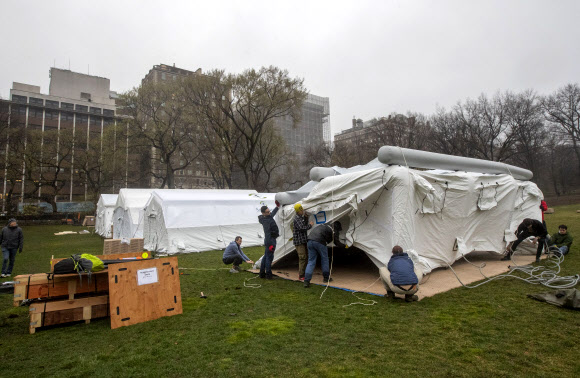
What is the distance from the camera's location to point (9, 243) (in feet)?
30.7

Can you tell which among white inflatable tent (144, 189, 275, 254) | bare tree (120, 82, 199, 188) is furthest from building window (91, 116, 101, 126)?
white inflatable tent (144, 189, 275, 254)

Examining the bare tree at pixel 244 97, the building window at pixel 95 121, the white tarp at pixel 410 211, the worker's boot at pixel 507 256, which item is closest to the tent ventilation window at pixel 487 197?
the white tarp at pixel 410 211

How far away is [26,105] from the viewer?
64625 millimetres

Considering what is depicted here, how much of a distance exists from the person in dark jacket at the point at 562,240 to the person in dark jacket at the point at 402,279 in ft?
22.1

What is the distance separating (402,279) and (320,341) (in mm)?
2203

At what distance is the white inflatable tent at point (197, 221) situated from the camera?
1487 cm

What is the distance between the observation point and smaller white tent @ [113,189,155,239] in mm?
18375

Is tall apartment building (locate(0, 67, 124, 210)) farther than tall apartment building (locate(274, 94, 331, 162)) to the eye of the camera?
Yes

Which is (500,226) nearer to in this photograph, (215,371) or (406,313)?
(406,313)

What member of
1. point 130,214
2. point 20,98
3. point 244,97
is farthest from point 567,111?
point 20,98

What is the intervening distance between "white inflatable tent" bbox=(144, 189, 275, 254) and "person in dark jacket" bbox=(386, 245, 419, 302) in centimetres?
1076

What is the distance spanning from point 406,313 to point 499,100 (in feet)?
118

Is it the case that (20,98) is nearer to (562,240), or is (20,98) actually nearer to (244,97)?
(244,97)

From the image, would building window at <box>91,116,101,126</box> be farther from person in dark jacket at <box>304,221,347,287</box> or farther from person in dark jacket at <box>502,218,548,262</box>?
person in dark jacket at <box>502,218,548,262</box>
